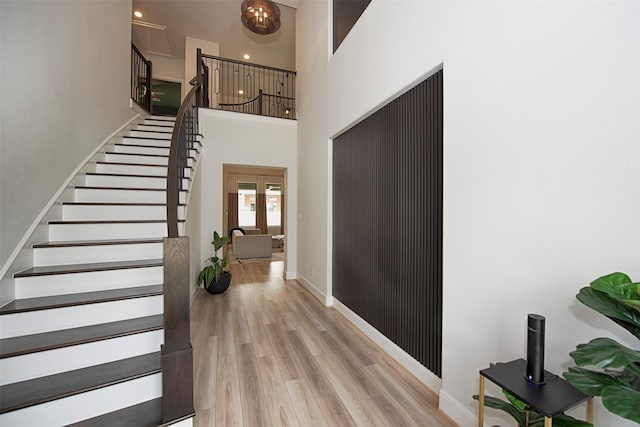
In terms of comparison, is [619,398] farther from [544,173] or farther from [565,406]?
[544,173]

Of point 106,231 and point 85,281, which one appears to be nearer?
point 85,281

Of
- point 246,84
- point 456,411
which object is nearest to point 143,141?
point 456,411

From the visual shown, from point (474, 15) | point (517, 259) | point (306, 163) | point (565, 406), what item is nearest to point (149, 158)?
point (306, 163)

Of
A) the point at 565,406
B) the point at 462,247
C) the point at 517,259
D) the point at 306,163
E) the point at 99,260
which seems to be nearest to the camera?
the point at 565,406

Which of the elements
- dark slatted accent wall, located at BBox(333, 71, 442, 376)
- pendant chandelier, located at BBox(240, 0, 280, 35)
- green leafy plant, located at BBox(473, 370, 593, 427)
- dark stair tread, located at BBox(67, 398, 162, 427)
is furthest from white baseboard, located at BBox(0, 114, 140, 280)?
green leafy plant, located at BBox(473, 370, 593, 427)

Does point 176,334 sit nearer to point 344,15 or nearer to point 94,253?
point 94,253

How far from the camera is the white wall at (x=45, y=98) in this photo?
191cm

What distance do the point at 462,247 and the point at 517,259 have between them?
1.08 ft

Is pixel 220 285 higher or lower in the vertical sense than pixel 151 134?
lower

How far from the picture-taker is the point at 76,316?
1.91 metres

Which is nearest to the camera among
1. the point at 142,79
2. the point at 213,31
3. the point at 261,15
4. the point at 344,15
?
the point at 344,15

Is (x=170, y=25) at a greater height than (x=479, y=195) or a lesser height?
greater

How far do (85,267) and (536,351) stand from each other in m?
3.06

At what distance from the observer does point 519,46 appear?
1343 millimetres
